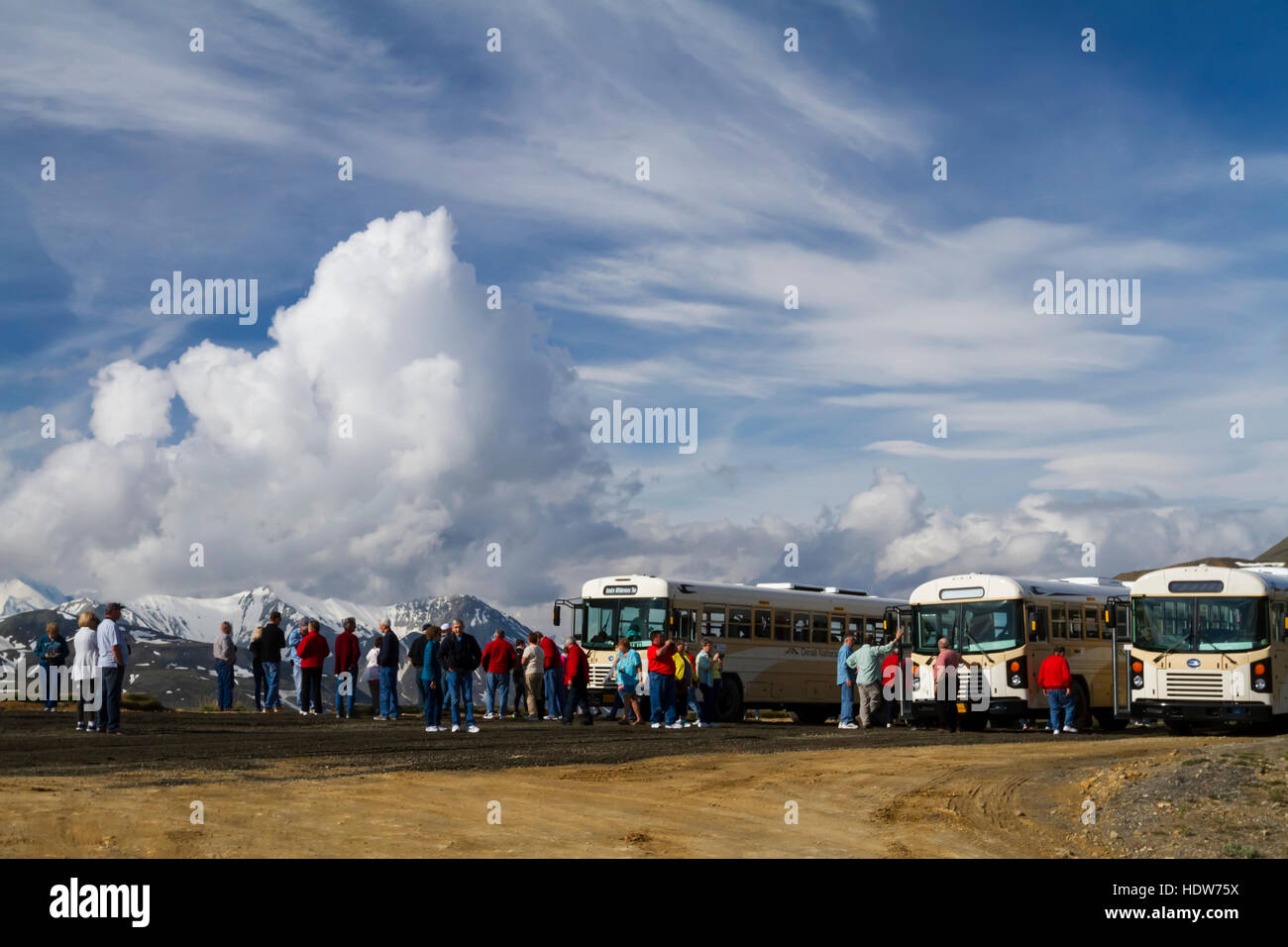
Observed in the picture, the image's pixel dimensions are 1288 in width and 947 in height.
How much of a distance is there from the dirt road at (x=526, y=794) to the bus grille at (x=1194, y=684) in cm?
303

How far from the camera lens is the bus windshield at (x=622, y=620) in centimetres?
3094

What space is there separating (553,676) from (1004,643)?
9262 mm

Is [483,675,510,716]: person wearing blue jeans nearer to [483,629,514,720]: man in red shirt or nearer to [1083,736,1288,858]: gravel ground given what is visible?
[483,629,514,720]: man in red shirt

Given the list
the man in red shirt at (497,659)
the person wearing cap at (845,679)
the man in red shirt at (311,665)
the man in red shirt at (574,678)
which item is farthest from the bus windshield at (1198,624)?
the man in red shirt at (311,665)

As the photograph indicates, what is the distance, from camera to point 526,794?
561 inches

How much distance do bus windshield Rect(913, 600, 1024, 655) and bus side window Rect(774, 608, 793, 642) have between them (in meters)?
3.58

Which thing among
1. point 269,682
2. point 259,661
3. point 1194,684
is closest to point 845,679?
point 1194,684

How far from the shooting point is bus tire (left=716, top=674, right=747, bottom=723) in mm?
31781

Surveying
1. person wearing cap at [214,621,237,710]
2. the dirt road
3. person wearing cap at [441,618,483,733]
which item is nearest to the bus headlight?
the dirt road
